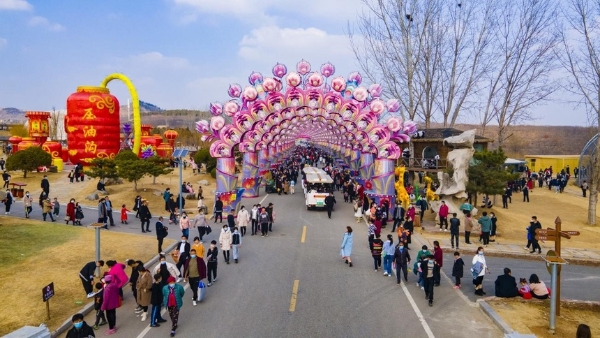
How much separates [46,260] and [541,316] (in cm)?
1275

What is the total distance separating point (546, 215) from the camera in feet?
83.0

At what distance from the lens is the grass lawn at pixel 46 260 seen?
9375 mm

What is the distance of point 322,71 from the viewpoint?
2236cm

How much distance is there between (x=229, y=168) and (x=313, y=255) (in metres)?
10.3

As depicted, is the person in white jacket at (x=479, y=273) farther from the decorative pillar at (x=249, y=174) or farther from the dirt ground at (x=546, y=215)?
the decorative pillar at (x=249, y=174)

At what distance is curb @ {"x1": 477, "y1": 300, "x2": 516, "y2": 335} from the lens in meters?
8.84

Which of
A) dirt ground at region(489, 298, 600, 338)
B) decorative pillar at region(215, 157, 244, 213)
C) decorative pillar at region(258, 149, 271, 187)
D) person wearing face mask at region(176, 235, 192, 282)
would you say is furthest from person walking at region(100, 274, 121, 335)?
decorative pillar at region(258, 149, 271, 187)

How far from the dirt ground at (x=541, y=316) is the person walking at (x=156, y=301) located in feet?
23.5

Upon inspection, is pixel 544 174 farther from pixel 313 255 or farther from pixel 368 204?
pixel 313 255

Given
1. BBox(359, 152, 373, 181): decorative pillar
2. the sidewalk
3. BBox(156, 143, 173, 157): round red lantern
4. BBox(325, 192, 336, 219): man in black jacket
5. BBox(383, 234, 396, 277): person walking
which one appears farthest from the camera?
BBox(156, 143, 173, 157): round red lantern

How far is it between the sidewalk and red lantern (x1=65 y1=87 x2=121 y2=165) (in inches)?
1177

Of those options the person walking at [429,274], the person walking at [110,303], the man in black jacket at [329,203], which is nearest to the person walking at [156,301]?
the person walking at [110,303]

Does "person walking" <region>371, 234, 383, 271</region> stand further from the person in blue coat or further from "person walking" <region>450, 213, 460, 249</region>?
"person walking" <region>450, 213, 460, 249</region>

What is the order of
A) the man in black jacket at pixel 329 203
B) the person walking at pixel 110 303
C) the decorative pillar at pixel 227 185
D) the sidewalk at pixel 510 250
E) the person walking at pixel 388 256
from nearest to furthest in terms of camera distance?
the person walking at pixel 110 303
the person walking at pixel 388 256
the sidewalk at pixel 510 250
the man in black jacket at pixel 329 203
the decorative pillar at pixel 227 185
